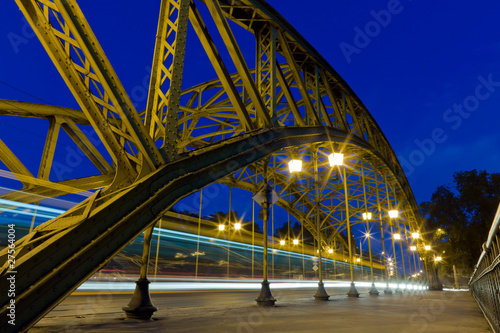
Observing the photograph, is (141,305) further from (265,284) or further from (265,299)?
(265,284)

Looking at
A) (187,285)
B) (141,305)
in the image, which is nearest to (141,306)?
(141,305)

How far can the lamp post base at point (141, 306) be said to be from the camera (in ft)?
23.2

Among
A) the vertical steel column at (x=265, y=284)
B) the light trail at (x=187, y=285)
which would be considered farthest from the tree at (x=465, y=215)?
the vertical steel column at (x=265, y=284)

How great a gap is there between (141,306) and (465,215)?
43.9m

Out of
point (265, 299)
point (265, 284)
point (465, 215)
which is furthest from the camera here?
point (465, 215)

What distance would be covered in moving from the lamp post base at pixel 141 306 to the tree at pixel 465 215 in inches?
1496

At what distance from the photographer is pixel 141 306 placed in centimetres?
714

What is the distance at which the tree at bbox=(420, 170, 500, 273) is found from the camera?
3647 cm

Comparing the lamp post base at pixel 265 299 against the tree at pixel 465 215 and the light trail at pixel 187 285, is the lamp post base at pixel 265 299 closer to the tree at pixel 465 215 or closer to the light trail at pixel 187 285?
the light trail at pixel 187 285

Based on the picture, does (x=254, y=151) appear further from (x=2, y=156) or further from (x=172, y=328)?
(x=2, y=156)

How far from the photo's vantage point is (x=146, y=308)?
7129 mm

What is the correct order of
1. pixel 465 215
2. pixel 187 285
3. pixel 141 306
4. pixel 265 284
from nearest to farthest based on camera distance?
1. pixel 141 306
2. pixel 265 284
3. pixel 187 285
4. pixel 465 215

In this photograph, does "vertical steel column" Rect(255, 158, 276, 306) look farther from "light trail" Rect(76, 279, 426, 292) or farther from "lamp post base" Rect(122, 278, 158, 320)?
"light trail" Rect(76, 279, 426, 292)

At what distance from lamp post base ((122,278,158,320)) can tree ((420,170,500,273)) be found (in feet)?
125
